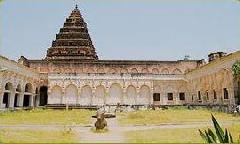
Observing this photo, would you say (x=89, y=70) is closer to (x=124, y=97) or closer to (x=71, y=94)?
(x=71, y=94)

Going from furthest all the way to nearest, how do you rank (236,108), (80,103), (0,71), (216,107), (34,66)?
(34,66) → (80,103) → (216,107) → (0,71) → (236,108)

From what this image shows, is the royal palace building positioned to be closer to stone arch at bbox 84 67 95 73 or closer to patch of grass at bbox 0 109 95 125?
stone arch at bbox 84 67 95 73

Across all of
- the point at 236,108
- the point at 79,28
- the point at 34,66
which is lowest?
the point at 236,108

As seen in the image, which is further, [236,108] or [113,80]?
[113,80]

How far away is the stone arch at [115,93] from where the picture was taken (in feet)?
124

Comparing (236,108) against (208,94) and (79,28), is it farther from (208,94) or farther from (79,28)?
(79,28)

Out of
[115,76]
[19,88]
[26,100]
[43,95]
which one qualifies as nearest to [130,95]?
[115,76]

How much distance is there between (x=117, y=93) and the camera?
3809 cm

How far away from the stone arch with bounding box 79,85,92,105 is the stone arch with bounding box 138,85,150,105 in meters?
6.14

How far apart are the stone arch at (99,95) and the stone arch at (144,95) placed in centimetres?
456

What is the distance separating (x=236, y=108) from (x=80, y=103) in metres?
19.9

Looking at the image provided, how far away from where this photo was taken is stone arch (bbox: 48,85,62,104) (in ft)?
122

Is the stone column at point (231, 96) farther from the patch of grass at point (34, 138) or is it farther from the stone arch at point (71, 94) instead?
the patch of grass at point (34, 138)

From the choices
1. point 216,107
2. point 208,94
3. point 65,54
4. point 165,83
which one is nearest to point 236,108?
point 216,107
